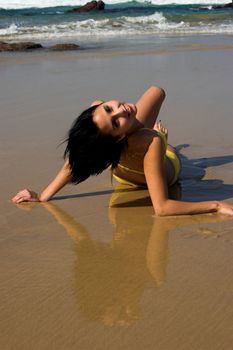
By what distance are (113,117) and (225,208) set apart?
0.74 meters

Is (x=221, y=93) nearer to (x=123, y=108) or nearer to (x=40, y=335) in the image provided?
(x=123, y=108)

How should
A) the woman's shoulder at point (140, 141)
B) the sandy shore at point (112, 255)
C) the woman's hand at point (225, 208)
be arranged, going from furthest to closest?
the woman's shoulder at point (140, 141)
the woman's hand at point (225, 208)
the sandy shore at point (112, 255)

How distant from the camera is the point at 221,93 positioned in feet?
19.1

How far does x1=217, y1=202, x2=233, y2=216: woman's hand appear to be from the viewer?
112 inches

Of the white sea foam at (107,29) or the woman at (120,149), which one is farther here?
the white sea foam at (107,29)

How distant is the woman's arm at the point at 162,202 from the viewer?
2.86 m

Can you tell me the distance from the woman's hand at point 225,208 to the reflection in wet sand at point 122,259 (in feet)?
0.21

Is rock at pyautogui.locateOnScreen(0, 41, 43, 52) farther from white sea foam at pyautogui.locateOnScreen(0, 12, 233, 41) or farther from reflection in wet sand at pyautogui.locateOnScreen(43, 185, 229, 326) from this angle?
reflection in wet sand at pyautogui.locateOnScreen(43, 185, 229, 326)

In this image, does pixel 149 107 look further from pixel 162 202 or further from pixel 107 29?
pixel 107 29

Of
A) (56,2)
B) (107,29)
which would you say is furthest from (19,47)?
(56,2)

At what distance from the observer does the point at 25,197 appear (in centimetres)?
317

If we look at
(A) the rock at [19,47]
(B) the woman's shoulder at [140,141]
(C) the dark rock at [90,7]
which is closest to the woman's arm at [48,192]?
(B) the woman's shoulder at [140,141]

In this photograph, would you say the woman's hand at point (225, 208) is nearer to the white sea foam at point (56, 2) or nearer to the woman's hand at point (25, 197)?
the woman's hand at point (25, 197)

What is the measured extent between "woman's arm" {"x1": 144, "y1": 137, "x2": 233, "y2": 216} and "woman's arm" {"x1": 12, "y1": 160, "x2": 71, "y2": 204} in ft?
1.60
